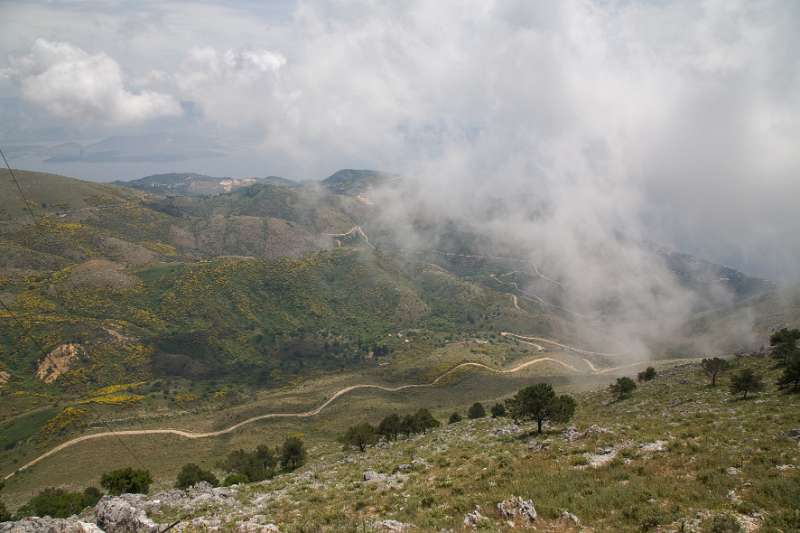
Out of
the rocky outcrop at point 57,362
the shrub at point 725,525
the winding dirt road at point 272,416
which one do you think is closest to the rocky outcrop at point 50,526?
the shrub at point 725,525

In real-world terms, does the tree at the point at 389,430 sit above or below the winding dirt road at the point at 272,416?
above

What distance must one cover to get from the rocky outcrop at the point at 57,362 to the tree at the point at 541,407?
543 ft

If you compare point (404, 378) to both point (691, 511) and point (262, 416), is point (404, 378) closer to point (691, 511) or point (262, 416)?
point (262, 416)

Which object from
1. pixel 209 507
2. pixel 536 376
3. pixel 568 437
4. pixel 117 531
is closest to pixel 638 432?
pixel 568 437

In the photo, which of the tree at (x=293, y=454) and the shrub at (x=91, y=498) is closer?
the shrub at (x=91, y=498)

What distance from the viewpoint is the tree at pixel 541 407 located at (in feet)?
124

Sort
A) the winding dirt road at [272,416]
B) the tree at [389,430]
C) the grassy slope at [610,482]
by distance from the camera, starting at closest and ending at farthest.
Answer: the grassy slope at [610,482], the tree at [389,430], the winding dirt road at [272,416]

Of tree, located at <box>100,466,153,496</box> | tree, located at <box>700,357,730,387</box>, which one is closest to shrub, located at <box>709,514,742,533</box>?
tree, located at <box>700,357,730,387</box>

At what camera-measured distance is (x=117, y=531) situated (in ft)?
70.1

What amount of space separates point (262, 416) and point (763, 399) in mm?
100708

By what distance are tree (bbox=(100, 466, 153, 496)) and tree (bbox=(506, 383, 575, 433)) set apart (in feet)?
135

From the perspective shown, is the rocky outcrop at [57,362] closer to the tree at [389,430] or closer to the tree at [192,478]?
the tree at [192,478]

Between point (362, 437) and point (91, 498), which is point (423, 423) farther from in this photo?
point (91, 498)

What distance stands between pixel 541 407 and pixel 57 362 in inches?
6755
